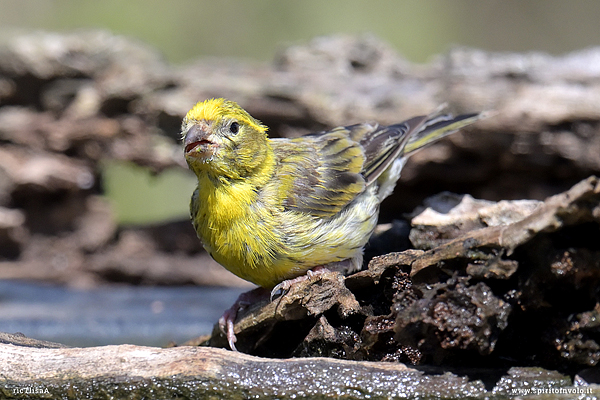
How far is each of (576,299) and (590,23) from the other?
12.1m

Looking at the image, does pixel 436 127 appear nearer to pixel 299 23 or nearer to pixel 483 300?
pixel 483 300

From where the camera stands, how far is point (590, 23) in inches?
529

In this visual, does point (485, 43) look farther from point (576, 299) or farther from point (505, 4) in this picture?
point (576, 299)

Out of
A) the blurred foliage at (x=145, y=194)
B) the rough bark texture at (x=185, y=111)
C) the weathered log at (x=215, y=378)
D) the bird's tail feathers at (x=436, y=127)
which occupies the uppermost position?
the blurred foliage at (x=145, y=194)

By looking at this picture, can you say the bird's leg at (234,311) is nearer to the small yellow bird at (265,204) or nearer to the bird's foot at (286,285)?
the small yellow bird at (265,204)

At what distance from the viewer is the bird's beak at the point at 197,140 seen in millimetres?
3654

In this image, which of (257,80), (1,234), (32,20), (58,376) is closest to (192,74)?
(257,80)

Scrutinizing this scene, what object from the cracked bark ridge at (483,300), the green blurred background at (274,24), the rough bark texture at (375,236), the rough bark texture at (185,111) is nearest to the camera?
the cracked bark ridge at (483,300)

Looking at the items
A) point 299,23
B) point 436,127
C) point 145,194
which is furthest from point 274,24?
point 436,127

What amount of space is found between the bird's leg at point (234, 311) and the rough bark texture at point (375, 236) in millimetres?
67

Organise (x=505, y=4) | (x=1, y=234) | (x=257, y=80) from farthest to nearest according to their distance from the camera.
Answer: (x=505, y=4), (x=1, y=234), (x=257, y=80)

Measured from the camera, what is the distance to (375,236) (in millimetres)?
4555

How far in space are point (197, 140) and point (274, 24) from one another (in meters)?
10.4

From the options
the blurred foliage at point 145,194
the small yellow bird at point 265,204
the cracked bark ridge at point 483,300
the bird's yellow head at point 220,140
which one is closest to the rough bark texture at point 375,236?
the cracked bark ridge at point 483,300
